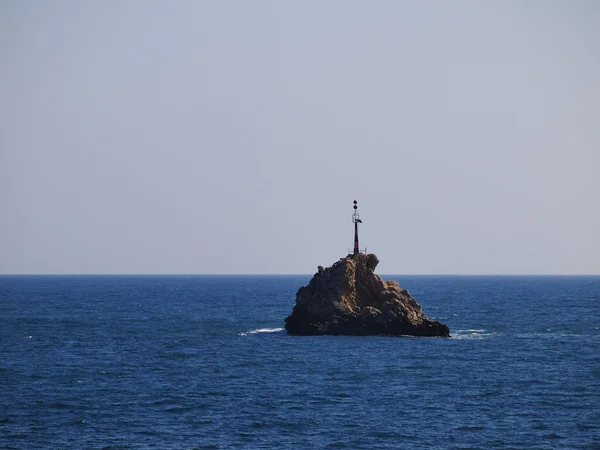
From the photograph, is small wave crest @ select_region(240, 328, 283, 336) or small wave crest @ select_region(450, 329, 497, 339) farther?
small wave crest @ select_region(240, 328, 283, 336)

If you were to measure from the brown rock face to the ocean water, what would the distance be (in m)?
2.01

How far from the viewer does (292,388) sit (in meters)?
60.7

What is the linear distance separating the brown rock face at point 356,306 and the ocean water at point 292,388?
2.01 m

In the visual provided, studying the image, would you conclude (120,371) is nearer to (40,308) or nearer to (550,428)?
(550,428)

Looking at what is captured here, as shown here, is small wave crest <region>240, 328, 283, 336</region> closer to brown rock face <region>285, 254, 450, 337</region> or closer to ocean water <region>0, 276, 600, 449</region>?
ocean water <region>0, 276, 600, 449</region>

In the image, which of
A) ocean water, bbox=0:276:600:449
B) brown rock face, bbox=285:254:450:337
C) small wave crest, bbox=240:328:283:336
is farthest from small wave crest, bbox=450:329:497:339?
small wave crest, bbox=240:328:283:336

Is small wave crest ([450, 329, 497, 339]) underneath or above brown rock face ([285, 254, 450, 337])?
underneath

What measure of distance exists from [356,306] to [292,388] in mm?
28684

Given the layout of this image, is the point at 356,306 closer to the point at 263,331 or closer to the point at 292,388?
the point at 263,331

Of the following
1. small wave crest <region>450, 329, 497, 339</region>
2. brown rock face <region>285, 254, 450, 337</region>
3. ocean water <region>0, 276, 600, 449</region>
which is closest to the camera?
ocean water <region>0, 276, 600, 449</region>

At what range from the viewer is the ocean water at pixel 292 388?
46719mm

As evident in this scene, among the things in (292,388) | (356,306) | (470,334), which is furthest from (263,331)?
(292,388)

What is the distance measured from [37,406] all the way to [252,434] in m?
16.3

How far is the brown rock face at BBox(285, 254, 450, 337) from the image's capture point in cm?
8600
